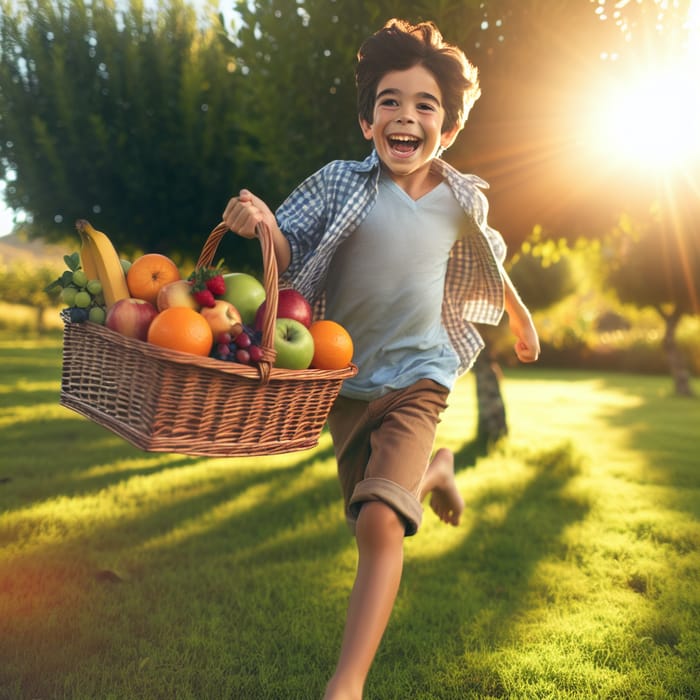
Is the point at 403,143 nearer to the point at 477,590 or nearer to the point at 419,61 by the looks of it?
the point at 419,61

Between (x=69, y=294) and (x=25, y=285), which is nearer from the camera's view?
(x=69, y=294)

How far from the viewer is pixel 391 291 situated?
3.24 metres

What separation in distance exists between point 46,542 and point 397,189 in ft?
12.2

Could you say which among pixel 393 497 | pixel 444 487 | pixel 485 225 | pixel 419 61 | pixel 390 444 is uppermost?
pixel 419 61

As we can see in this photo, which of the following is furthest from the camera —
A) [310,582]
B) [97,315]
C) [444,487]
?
[310,582]

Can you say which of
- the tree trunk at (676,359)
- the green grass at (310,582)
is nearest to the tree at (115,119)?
the green grass at (310,582)

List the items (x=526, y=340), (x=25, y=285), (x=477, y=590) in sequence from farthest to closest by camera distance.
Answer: (x=25, y=285)
(x=477, y=590)
(x=526, y=340)

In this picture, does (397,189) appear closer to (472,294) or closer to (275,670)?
(472,294)

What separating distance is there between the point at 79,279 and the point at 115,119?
890 centimetres

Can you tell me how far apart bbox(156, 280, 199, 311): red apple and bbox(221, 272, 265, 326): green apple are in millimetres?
171

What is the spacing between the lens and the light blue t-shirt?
3207 mm

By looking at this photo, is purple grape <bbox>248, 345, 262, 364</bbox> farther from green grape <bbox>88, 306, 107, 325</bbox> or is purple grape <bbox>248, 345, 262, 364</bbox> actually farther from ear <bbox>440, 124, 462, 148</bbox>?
ear <bbox>440, 124, 462, 148</bbox>

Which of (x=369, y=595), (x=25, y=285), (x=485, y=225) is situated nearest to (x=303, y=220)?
(x=485, y=225)

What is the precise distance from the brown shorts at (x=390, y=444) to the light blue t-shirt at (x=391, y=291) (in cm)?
7
